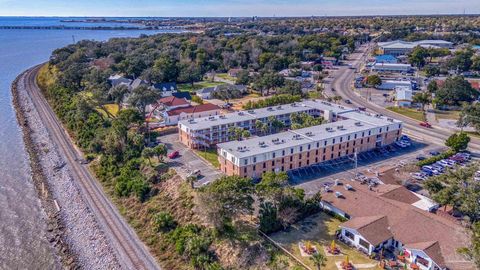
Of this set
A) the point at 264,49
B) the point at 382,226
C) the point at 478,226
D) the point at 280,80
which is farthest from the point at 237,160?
the point at 264,49

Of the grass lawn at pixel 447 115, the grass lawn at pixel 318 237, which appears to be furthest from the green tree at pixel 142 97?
the grass lawn at pixel 447 115

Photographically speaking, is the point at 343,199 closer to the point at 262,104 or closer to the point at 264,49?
the point at 262,104

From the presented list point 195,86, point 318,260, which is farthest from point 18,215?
point 195,86

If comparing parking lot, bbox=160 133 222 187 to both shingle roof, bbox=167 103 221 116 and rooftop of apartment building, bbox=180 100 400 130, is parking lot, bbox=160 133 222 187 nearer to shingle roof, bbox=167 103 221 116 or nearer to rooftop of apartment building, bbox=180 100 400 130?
rooftop of apartment building, bbox=180 100 400 130

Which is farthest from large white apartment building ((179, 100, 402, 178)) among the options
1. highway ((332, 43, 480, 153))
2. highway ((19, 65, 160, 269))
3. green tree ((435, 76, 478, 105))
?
green tree ((435, 76, 478, 105))

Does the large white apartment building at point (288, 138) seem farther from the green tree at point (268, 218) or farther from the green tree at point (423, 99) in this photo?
the green tree at point (423, 99)

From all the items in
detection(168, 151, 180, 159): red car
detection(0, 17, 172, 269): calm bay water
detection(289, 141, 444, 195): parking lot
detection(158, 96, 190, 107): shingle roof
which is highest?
detection(158, 96, 190, 107): shingle roof
